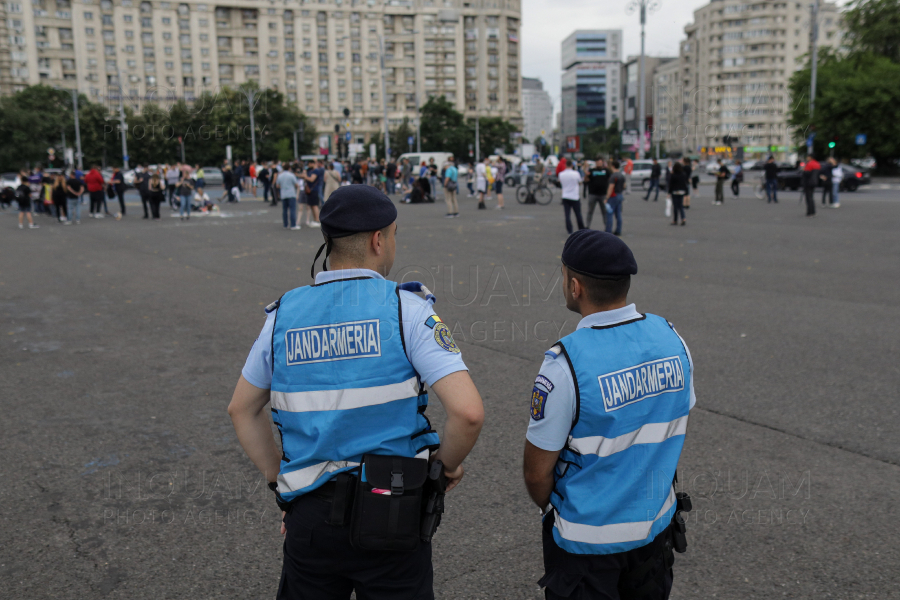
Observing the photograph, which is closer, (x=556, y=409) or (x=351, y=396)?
(x=351, y=396)

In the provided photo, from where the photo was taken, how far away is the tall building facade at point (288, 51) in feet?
349

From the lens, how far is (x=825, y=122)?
46094mm

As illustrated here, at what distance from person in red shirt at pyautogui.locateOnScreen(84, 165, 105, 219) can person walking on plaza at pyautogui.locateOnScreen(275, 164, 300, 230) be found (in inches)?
332

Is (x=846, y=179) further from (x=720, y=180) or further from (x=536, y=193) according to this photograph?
(x=536, y=193)

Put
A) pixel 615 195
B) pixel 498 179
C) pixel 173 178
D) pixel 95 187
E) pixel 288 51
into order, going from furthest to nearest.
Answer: pixel 288 51 < pixel 498 179 < pixel 173 178 < pixel 95 187 < pixel 615 195

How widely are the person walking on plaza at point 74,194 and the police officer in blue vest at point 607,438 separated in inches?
917

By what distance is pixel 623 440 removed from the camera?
7.04ft

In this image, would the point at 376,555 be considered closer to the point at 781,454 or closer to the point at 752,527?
the point at 752,527

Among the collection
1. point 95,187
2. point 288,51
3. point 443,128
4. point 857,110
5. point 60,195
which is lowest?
point 60,195

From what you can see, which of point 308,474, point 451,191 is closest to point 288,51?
point 451,191

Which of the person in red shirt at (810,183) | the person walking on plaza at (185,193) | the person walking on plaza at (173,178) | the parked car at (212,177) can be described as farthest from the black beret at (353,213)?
the parked car at (212,177)

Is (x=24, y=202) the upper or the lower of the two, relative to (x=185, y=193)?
lower

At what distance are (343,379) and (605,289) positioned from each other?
824mm

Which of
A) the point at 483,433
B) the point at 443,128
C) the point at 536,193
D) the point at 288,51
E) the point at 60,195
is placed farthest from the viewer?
the point at 288,51
